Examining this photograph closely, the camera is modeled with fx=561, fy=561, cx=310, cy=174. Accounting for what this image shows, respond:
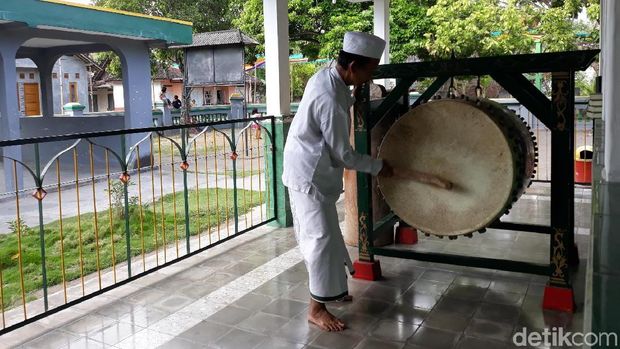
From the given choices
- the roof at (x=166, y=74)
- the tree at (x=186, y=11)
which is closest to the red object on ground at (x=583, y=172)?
the tree at (x=186, y=11)

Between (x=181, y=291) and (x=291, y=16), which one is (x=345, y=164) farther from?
(x=291, y=16)

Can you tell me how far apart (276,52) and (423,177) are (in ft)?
7.44

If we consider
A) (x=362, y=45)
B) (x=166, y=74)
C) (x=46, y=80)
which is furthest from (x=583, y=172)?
(x=166, y=74)

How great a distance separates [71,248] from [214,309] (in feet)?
9.36

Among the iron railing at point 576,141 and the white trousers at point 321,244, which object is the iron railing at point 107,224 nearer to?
the white trousers at point 321,244

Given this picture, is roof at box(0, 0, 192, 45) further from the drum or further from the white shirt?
the drum

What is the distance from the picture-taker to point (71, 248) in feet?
18.0

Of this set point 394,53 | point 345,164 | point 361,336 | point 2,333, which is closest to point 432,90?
point 345,164

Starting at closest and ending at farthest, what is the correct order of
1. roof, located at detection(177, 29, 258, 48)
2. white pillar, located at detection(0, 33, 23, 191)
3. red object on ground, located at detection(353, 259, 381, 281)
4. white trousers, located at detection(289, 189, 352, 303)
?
white trousers, located at detection(289, 189, 352, 303) < red object on ground, located at detection(353, 259, 381, 281) < white pillar, located at detection(0, 33, 23, 191) < roof, located at detection(177, 29, 258, 48)

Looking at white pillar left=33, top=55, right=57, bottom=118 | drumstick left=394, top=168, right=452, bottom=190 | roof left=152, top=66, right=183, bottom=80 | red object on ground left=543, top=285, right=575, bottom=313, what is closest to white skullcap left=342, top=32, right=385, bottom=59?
drumstick left=394, top=168, right=452, bottom=190

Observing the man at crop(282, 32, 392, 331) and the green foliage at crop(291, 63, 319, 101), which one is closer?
the man at crop(282, 32, 392, 331)

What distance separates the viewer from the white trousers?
290 centimetres

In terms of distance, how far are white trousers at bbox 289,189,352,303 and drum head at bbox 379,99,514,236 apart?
1.86 ft

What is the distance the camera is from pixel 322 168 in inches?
114
